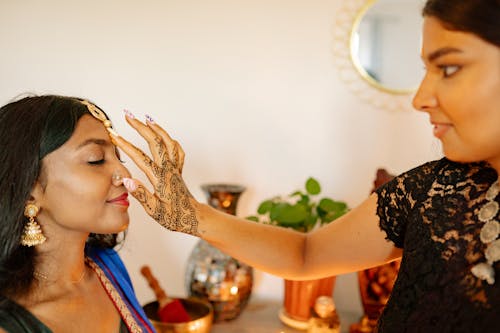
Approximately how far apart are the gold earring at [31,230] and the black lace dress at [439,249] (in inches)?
30.1

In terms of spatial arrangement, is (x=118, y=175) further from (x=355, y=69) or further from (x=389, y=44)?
(x=389, y=44)

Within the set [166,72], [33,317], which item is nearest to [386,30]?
[166,72]

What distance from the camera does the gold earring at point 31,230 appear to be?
1.02m

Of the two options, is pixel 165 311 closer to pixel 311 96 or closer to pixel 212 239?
pixel 212 239

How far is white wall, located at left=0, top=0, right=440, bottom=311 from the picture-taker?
1.72m

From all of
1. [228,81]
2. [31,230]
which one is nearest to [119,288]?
[31,230]

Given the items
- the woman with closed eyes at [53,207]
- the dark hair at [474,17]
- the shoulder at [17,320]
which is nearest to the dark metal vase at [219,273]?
the woman with closed eyes at [53,207]

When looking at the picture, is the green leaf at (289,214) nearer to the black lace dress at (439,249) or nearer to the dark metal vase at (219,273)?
the dark metal vase at (219,273)

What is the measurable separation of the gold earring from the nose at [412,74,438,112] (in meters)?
0.83

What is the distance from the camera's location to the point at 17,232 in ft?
3.27

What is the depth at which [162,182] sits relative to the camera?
1024mm

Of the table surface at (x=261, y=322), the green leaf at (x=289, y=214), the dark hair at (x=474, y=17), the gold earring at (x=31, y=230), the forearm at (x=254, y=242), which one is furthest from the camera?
the table surface at (x=261, y=322)

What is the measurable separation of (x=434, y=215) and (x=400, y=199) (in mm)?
87

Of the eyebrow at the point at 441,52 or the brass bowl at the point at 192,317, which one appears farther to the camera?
the brass bowl at the point at 192,317
